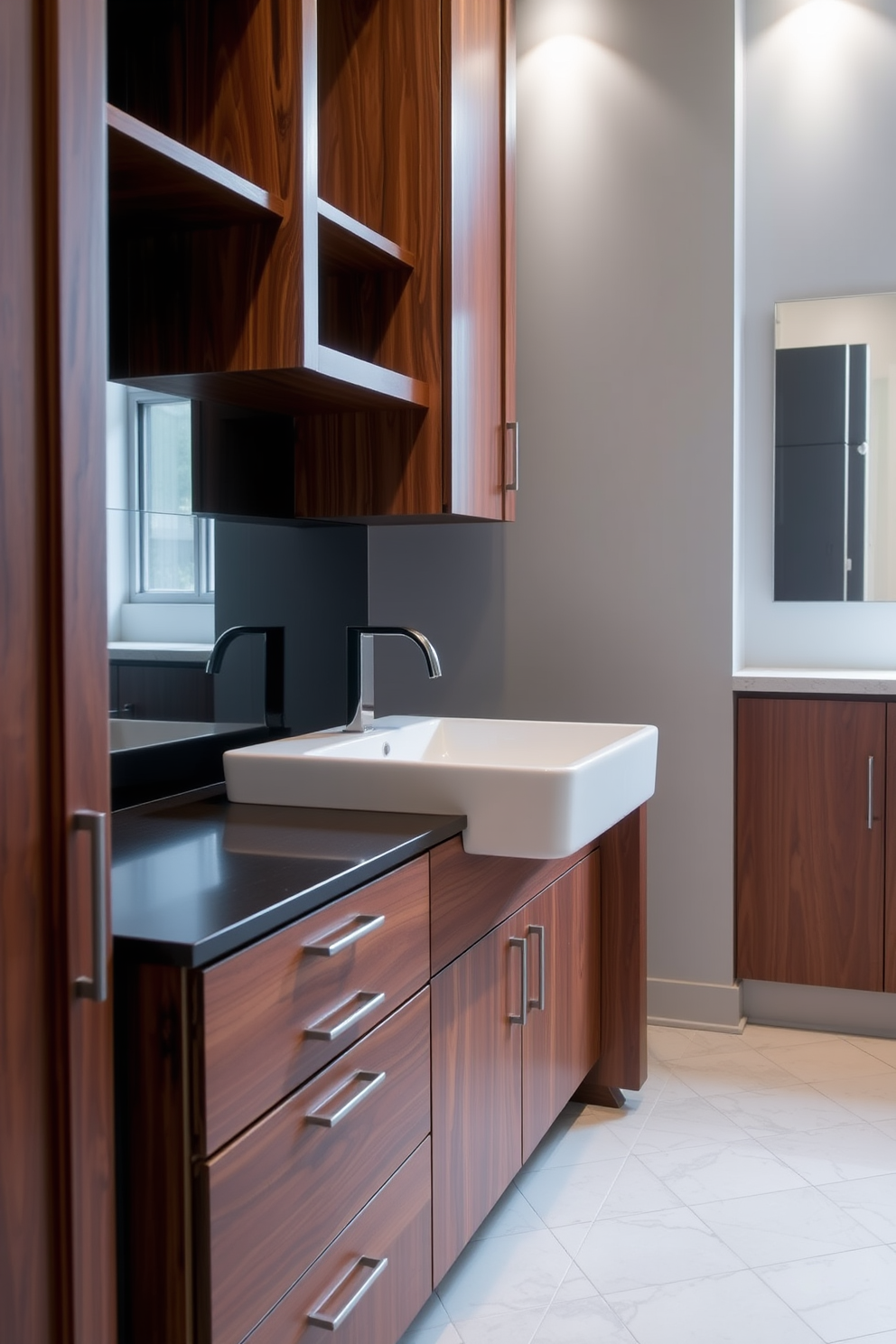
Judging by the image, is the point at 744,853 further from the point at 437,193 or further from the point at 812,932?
the point at 437,193

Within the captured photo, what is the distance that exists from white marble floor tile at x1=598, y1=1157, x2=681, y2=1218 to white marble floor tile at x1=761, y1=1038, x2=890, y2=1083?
616mm

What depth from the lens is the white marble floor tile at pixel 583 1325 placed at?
173 centimetres

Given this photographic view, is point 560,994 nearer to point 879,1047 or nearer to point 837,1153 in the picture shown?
point 837,1153

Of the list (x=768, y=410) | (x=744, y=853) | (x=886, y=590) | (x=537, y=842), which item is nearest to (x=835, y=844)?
(x=744, y=853)

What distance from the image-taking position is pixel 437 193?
222cm

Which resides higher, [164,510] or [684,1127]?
[164,510]

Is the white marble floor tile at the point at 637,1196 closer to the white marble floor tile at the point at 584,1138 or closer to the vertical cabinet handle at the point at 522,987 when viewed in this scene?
the white marble floor tile at the point at 584,1138

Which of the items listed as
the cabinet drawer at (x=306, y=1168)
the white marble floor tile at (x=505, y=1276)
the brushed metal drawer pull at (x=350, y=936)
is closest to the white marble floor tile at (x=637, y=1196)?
the white marble floor tile at (x=505, y=1276)

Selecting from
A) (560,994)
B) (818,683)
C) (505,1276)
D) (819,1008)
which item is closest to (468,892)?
(560,994)

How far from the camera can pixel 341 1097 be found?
54.7 inches

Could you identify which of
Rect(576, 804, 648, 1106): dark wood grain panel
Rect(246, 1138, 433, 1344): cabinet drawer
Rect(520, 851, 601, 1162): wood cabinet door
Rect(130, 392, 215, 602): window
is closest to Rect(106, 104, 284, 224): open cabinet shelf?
Rect(130, 392, 215, 602): window

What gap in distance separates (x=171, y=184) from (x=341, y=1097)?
120 centimetres

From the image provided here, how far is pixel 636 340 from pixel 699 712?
3.10 feet

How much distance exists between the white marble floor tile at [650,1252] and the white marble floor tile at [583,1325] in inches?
2.2
